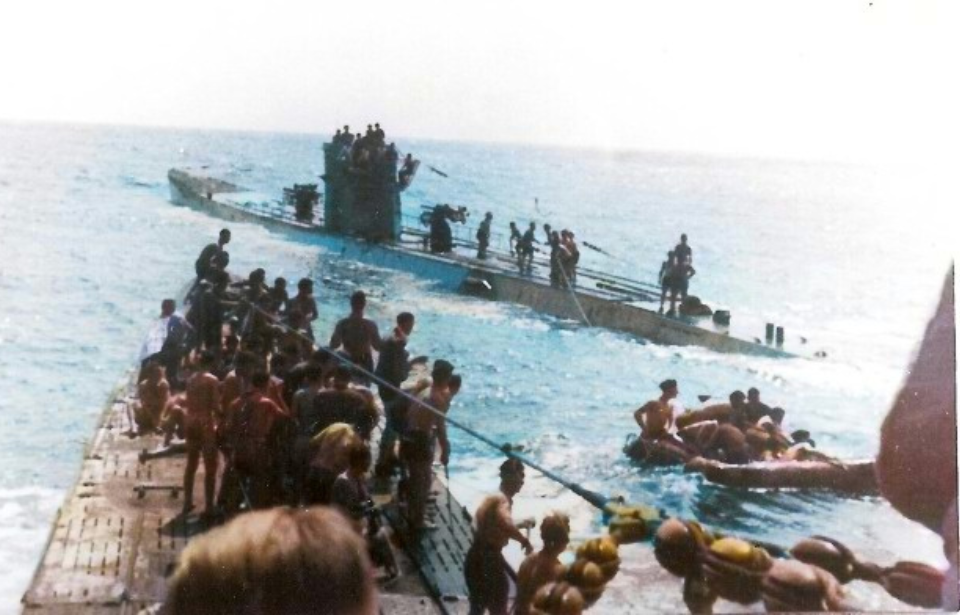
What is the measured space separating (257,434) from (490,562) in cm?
89

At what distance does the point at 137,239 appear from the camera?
138 inches

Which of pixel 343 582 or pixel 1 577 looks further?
pixel 1 577

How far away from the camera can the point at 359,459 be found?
3.35 meters

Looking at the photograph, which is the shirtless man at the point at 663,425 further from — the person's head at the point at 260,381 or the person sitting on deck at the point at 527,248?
the person's head at the point at 260,381

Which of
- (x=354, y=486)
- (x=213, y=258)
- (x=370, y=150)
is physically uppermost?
(x=370, y=150)

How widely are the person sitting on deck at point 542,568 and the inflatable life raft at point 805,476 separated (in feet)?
2.44

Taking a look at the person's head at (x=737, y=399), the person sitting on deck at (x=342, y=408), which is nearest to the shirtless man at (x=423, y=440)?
the person sitting on deck at (x=342, y=408)

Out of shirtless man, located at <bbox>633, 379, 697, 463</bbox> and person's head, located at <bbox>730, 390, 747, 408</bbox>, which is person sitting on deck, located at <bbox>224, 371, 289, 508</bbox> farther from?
person's head, located at <bbox>730, 390, 747, 408</bbox>

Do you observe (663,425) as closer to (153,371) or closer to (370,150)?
(370,150)

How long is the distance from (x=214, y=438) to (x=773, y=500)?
207 centimetres

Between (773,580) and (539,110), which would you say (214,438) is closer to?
(539,110)

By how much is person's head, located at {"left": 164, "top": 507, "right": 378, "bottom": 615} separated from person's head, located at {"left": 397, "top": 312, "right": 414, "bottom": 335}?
2558 millimetres

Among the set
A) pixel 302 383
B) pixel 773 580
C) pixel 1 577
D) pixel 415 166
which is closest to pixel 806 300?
pixel 773 580

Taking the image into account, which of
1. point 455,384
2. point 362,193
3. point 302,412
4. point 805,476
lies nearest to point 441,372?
point 455,384
